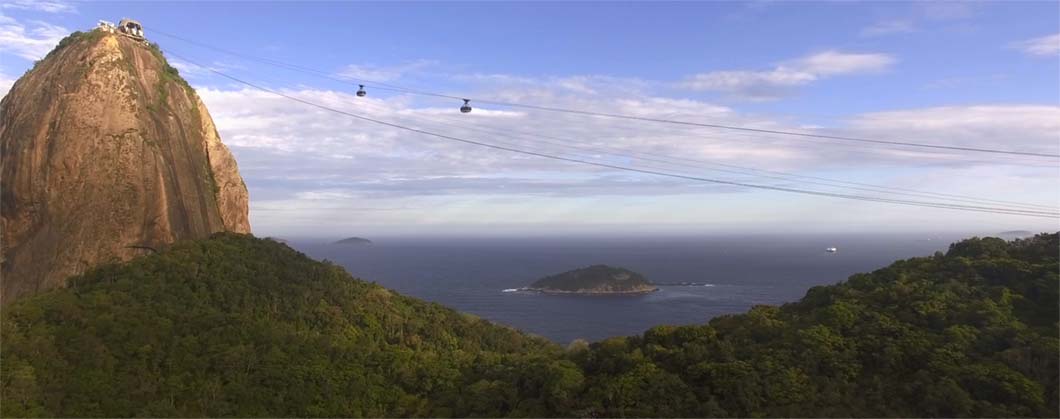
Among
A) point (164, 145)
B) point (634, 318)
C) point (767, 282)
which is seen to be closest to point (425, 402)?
point (164, 145)

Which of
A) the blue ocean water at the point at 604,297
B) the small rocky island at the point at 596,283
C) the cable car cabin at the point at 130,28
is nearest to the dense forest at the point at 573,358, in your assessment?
the cable car cabin at the point at 130,28

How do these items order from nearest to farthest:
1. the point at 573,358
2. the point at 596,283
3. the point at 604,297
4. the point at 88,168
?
the point at 573,358 < the point at 88,168 < the point at 604,297 < the point at 596,283

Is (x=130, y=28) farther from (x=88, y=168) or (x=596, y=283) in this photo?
(x=596, y=283)

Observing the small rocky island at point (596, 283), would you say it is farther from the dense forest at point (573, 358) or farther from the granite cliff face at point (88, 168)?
the granite cliff face at point (88, 168)

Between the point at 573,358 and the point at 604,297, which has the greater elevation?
the point at 573,358

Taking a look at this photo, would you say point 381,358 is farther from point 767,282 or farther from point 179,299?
point 767,282

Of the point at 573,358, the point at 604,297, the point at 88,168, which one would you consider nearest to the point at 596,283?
the point at 604,297

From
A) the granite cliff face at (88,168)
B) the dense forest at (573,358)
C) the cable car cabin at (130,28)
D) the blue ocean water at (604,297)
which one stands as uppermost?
the cable car cabin at (130,28)

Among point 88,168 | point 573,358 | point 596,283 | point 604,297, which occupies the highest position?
point 88,168
